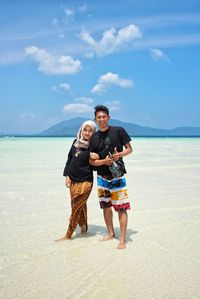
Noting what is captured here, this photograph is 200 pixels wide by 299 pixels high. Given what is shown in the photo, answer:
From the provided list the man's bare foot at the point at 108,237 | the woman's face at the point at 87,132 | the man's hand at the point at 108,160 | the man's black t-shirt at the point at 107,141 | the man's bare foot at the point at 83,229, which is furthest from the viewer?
the man's bare foot at the point at 83,229

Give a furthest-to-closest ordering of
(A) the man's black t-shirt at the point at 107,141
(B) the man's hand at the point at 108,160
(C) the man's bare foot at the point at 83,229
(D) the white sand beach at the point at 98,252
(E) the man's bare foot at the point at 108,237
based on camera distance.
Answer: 1. (C) the man's bare foot at the point at 83,229
2. (E) the man's bare foot at the point at 108,237
3. (A) the man's black t-shirt at the point at 107,141
4. (B) the man's hand at the point at 108,160
5. (D) the white sand beach at the point at 98,252

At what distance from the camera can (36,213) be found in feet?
18.0

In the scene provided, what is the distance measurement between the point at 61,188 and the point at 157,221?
3.28 m

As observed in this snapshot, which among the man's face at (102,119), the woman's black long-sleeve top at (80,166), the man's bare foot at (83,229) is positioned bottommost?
the man's bare foot at (83,229)

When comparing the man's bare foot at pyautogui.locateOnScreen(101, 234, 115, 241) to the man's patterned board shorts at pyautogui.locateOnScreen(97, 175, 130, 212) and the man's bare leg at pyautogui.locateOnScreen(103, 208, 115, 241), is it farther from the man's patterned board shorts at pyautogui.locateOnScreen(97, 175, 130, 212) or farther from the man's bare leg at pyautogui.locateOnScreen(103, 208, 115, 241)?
the man's patterned board shorts at pyautogui.locateOnScreen(97, 175, 130, 212)

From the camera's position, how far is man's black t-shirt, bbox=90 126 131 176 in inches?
150

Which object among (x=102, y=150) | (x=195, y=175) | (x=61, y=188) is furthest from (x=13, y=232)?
(x=195, y=175)

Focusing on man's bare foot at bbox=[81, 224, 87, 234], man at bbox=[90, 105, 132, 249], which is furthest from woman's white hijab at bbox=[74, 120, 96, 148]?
man's bare foot at bbox=[81, 224, 87, 234]

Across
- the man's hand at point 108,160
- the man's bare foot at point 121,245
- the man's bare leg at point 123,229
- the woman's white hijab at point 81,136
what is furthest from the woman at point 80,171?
the man's bare foot at point 121,245

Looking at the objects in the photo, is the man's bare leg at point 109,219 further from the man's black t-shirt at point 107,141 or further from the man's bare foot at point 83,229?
the man's black t-shirt at point 107,141

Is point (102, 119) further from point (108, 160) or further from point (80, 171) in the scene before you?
point (80, 171)

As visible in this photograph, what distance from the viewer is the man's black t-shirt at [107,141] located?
3811mm

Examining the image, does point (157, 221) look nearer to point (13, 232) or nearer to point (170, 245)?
point (170, 245)

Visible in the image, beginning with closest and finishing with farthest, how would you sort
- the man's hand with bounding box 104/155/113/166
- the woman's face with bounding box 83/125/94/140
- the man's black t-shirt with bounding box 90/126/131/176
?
the man's hand with bounding box 104/155/113/166
the man's black t-shirt with bounding box 90/126/131/176
the woman's face with bounding box 83/125/94/140
